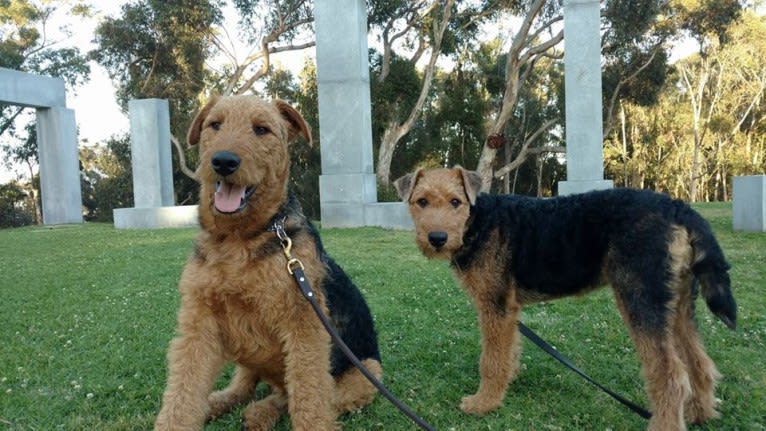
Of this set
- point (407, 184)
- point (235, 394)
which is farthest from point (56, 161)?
point (235, 394)

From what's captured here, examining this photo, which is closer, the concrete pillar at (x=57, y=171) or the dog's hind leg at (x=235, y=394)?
the dog's hind leg at (x=235, y=394)

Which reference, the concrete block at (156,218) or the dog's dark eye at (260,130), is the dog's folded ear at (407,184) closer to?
the dog's dark eye at (260,130)

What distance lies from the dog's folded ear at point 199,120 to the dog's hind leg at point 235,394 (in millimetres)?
1519

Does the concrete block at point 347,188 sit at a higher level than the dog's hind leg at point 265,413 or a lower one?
higher

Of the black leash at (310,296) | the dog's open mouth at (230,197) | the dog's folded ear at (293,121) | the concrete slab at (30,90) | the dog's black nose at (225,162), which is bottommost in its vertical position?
the black leash at (310,296)

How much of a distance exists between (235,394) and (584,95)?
1477 cm

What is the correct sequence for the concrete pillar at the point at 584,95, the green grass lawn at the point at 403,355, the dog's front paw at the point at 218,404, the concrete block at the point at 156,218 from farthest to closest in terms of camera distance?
the concrete block at the point at 156,218 < the concrete pillar at the point at 584,95 < the green grass lawn at the point at 403,355 < the dog's front paw at the point at 218,404

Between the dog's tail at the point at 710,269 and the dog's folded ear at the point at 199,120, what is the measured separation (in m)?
2.95

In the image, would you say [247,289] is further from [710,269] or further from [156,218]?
[156,218]

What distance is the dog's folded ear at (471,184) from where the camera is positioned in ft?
13.6

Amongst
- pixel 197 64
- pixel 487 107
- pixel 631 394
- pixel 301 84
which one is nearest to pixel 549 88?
pixel 487 107

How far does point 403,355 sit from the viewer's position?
182 inches

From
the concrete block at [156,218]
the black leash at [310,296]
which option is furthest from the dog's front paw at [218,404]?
the concrete block at [156,218]

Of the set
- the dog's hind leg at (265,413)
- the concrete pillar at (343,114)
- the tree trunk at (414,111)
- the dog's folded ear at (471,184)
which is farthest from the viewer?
the tree trunk at (414,111)
